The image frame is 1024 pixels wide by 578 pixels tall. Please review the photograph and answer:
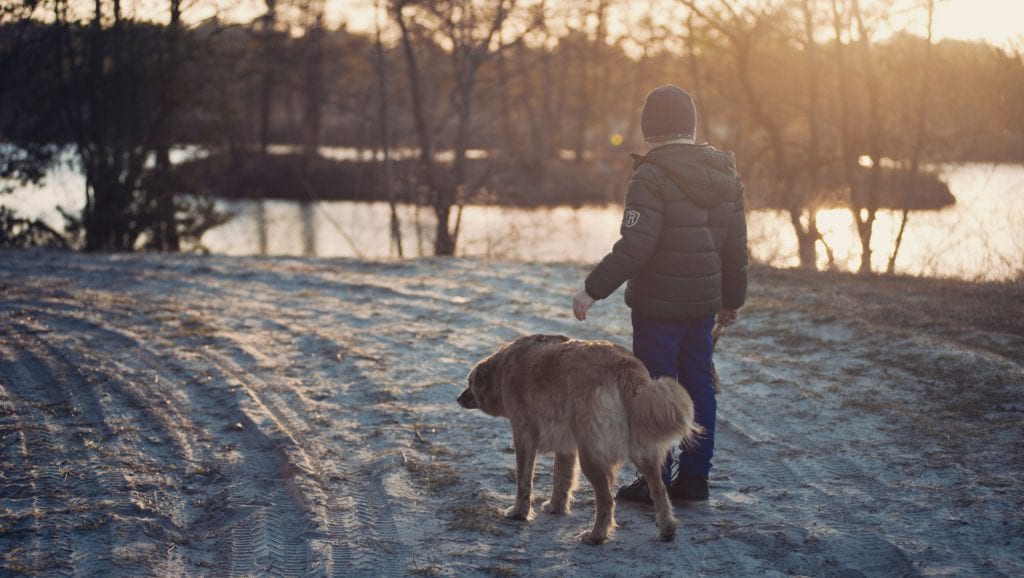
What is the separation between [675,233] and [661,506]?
1354 millimetres

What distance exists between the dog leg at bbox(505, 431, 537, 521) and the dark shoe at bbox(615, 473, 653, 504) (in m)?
0.56

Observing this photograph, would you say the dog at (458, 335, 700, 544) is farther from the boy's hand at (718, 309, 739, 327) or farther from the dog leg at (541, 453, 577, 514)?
the boy's hand at (718, 309, 739, 327)

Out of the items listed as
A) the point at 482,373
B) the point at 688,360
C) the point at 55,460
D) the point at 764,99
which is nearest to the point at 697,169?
the point at 688,360

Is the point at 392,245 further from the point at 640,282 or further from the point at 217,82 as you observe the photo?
the point at 640,282

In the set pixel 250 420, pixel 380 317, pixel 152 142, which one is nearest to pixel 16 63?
pixel 152 142

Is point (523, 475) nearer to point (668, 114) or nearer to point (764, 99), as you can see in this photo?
point (668, 114)

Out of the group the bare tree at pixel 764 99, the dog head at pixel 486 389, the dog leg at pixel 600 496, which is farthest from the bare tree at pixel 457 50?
the dog leg at pixel 600 496

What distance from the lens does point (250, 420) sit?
6.32 meters

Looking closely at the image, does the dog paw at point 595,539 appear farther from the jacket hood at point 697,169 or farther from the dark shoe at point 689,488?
the jacket hood at point 697,169

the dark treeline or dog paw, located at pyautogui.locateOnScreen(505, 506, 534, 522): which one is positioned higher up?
the dark treeline

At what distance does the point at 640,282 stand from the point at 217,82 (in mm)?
17359

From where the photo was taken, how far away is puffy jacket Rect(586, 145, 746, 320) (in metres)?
4.46

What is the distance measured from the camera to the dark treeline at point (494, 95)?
13.1m

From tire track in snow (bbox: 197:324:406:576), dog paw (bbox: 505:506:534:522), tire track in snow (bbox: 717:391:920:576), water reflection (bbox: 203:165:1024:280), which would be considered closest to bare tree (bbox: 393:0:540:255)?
water reflection (bbox: 203:165:1024:280)
